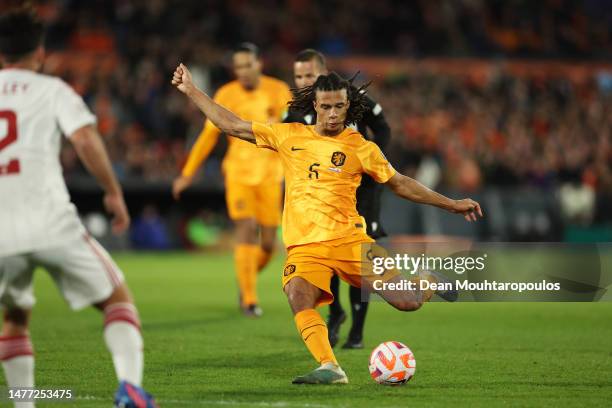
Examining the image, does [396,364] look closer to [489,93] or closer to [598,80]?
[489,93]

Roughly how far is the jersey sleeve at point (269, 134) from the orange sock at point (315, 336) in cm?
128

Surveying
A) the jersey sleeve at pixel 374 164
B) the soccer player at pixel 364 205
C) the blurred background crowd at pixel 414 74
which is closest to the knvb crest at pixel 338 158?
the jersey sleeve at pixel 374 164

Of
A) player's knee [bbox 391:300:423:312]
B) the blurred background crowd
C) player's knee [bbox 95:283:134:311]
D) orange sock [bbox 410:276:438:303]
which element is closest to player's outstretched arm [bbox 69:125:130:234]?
player's knee [bbox 95:283:134:311]

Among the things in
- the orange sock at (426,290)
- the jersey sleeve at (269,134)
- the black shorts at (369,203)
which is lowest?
the orange sock at (426,290)

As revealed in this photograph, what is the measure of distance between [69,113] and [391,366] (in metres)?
2.97

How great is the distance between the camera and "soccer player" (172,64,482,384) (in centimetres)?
753

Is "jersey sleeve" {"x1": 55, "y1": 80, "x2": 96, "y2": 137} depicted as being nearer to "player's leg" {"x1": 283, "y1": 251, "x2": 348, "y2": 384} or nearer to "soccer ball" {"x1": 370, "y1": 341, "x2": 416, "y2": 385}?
"player's leg" {"x1": 283, "y1": 251, "x2": 348, "y2": 384}

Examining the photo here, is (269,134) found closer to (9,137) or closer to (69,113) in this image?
(69,113)

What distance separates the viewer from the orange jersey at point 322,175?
761 centimetres

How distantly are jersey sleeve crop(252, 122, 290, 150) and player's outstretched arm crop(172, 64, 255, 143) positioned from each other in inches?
1.7

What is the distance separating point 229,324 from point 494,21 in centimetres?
2275

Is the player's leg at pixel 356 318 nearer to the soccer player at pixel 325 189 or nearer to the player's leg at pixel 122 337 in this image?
the soccer player at pixel 325 189

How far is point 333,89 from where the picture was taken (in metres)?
7.57

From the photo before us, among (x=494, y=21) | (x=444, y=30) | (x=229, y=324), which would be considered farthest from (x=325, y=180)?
(x=494, y=21)
